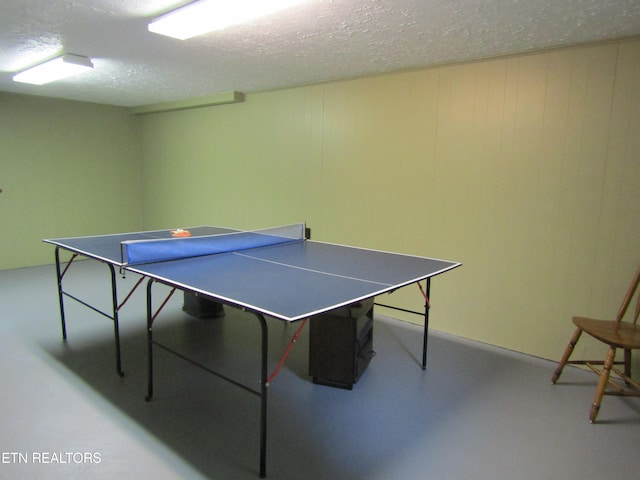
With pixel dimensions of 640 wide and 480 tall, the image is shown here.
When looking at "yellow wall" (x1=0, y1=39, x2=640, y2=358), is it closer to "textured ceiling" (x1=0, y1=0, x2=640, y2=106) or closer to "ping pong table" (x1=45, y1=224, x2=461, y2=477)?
"textured ceiling" (x1=0, y1=0, x2=640, y2=106)

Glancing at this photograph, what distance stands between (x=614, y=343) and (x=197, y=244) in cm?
265

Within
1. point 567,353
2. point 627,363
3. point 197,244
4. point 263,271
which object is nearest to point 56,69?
point 197,244

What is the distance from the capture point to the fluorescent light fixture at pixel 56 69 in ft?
11.5

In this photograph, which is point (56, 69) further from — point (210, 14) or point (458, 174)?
point (458, 174)

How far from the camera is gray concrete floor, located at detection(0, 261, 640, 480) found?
1985 millimetres

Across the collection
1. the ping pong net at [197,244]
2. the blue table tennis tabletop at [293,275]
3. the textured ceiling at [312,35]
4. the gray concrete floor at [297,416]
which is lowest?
the gray concrete floor at [297,416]

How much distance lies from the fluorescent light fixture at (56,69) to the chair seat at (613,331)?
4.35 meters

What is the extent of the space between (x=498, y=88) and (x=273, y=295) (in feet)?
8.35

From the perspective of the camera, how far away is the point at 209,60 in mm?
3633

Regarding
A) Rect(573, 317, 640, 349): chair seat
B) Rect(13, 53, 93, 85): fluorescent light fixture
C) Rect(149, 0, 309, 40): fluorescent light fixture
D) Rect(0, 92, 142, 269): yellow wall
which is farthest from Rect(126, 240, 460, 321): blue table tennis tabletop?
Rect(0, 92, 142, 269): yellow wall

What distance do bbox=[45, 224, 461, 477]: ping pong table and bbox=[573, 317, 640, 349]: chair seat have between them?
87 centimetres

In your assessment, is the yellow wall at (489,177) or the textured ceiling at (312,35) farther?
the yellow wall at (489,177)

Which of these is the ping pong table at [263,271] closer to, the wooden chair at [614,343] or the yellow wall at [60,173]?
the wooden chair at [614,343]

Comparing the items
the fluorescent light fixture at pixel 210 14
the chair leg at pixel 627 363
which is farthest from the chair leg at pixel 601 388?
the fluorescent light fixture at pixel 210 14
